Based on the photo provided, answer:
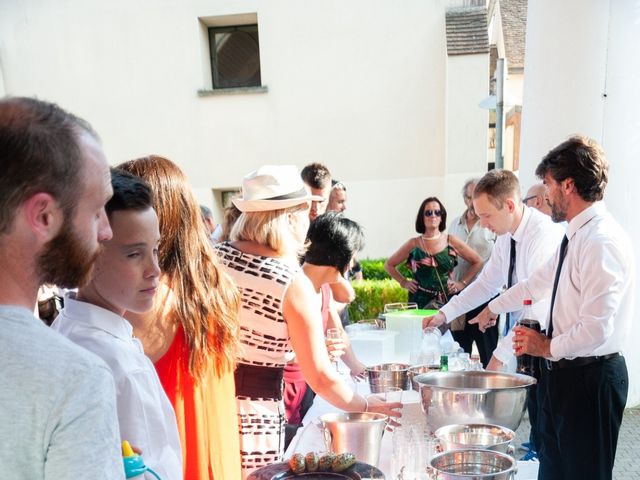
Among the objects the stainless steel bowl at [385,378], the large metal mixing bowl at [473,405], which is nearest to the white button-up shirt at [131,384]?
the large metal mixing bowl at [473,405]

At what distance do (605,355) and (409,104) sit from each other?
8.42m

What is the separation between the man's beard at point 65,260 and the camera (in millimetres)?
762

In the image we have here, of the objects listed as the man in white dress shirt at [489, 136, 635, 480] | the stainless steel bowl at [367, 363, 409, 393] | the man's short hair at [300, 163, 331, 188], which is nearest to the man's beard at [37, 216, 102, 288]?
the stainless steel bowl at [367, 363, 409, 393]

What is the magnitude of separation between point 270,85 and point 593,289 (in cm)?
906

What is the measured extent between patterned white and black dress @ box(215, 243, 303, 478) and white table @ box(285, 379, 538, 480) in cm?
9

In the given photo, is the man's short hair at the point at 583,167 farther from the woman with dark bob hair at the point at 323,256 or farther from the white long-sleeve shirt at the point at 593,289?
the woman with dark bob hair at the point at 323,256

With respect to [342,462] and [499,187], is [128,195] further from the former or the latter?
[499,187]

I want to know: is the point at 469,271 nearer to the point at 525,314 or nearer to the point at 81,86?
the point at 525,314

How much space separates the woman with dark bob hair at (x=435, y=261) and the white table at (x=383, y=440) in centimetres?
232

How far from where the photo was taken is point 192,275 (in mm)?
1633

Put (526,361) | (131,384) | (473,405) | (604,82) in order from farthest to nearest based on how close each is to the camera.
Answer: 1. (604,82)
2. (526,361)
3. (473,405)
4. (131,384)

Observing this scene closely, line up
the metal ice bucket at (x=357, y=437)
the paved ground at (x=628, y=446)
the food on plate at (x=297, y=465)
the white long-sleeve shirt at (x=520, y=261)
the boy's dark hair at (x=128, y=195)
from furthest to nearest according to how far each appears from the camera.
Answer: the paved ground at (x=628, y=446), the white long-sleeve shirt at (x=520, y=261), the metal ice bucket at (x=357, y=437), the food on plate at (x=297, y=465), the boy's dark hair at (x=128, y=195)

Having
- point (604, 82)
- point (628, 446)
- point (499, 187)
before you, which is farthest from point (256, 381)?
point (604, 82)

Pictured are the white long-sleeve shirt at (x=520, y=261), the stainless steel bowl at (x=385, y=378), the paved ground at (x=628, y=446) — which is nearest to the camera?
the stainless steel bowl at (x=385, y=378)
